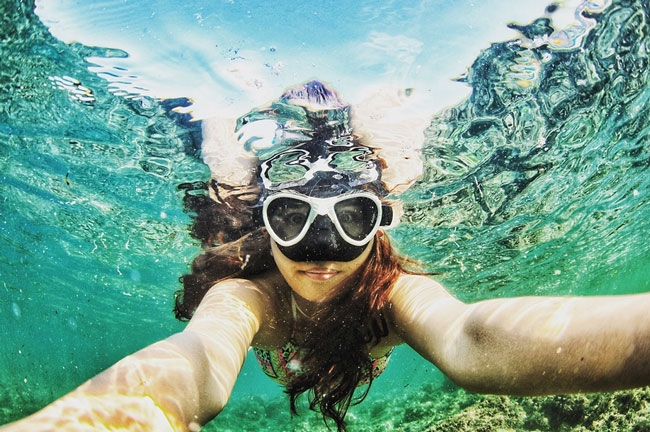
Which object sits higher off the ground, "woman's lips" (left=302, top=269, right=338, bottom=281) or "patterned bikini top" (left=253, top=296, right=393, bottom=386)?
"woman's lips" (left=302, top=269, right=338, bottom=281)

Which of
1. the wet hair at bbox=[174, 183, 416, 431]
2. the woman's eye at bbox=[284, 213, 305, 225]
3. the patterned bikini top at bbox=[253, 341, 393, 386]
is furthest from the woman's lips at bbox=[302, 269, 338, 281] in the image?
the patterned bikini top at bbox=[253, 341, 393, 386]

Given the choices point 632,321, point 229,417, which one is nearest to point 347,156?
point 632,321

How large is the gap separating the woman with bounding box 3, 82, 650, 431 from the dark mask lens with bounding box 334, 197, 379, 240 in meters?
0.02

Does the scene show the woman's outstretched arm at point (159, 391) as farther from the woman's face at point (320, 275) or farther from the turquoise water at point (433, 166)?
the turquoise water at point (433, 166)

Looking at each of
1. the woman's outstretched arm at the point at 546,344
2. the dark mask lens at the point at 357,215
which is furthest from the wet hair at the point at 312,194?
the woman's outstretched arm at the point at 546,344

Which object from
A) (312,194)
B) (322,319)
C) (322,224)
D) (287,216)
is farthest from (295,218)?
(312,194)

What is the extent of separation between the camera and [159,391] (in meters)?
2.02

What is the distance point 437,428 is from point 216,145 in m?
7.86

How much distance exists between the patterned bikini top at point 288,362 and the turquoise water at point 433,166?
12.7ft

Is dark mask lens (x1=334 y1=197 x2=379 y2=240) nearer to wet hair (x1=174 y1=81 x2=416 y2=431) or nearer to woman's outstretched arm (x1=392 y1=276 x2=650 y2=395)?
wet hair (x1=174 y1=81 x2=416 y2=431)

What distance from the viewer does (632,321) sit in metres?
1.46

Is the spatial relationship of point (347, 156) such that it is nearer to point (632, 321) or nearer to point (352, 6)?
point (352, 6)

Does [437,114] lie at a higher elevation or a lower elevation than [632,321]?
higher

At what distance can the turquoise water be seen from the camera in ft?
18.2
